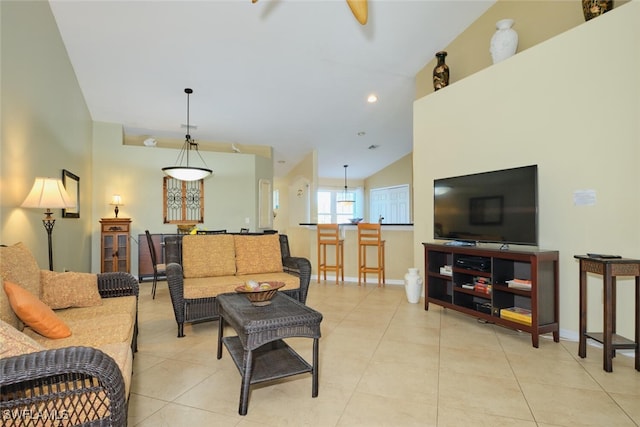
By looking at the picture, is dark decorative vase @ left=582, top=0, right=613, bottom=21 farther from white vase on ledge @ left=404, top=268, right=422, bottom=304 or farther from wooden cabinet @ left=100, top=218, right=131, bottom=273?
wooden cabinet @ left=100, top=218, right=131, bottom=273

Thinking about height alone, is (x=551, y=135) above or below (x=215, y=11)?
below

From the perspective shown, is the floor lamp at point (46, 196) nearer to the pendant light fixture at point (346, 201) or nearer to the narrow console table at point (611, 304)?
the narrow console table at point (611, 304)

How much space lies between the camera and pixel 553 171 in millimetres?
3064

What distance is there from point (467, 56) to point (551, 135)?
1.82 meters

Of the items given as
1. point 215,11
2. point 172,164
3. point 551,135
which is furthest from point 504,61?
point 172,164

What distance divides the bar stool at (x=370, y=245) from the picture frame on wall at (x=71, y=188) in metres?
4.08

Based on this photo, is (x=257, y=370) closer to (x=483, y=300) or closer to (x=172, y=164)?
(x=483, y=300)

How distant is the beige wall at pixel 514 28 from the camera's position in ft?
11.0

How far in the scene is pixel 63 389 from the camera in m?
1.15

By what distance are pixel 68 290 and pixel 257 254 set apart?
177 centimetres

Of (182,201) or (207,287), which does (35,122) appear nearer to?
(207,287)

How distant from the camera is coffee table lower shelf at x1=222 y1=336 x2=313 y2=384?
1.93 metres

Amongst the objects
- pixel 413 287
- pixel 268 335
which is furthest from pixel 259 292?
pixel 413 287

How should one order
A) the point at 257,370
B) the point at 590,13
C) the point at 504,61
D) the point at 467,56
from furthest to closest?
the point at 467,56 → the point at 504,61 → the point at 590,13 → the point at 257,370
